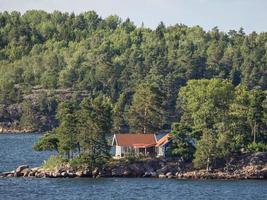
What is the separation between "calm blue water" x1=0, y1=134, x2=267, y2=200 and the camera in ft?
306

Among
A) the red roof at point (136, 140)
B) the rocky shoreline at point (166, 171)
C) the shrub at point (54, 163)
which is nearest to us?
the rocky shoreline at point (166, 171)

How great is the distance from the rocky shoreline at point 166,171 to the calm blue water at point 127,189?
76.8 inches

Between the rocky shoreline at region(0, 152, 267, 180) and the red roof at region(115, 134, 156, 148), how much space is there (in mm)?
5642

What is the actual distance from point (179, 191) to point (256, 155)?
54.3 ft

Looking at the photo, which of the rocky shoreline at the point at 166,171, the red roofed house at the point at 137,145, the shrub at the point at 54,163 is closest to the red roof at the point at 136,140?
the red roofed house at the point at 137,145

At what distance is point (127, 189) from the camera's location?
9819cm

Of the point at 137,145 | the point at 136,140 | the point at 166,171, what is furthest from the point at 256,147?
the point at 136,140

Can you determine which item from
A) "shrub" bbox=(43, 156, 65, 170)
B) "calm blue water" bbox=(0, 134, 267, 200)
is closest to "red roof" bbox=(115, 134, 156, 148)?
"shrub" bbox=(43, 156, 65, 170)

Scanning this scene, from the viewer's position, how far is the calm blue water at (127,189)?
93.3 metres

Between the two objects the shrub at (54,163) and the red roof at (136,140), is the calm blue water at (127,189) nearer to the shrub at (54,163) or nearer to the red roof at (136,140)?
the shrub at (54,163)

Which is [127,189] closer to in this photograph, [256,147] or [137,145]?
[137,145]

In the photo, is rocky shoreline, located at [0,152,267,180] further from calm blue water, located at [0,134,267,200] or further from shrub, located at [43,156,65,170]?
calm blue water, located at [0,134,267,200]

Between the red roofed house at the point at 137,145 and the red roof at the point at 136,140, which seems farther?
the red roof at the point at 136,140

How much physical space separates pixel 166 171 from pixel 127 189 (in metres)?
11.2
